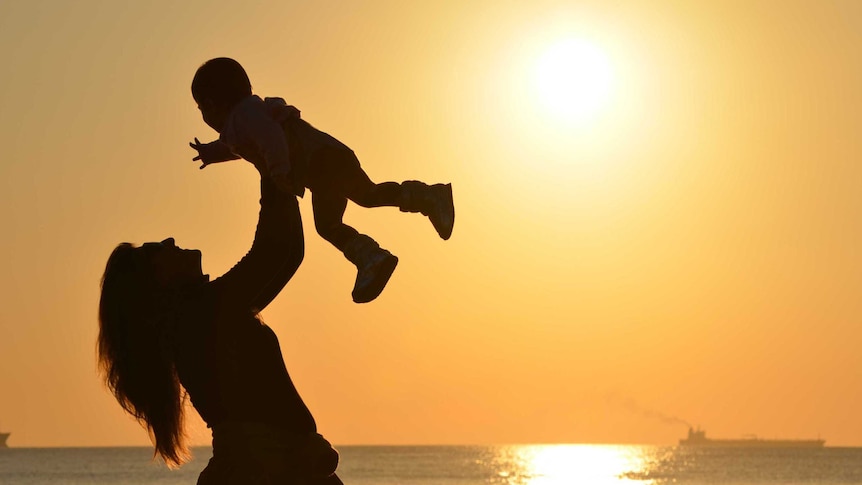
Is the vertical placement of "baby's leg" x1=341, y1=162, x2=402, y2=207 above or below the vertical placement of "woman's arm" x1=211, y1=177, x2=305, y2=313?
above

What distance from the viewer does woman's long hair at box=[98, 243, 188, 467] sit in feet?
17.5

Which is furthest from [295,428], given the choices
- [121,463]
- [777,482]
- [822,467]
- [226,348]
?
[121,463]

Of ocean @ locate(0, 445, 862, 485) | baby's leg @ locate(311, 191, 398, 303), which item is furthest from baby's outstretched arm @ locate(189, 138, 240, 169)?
ocean @ locate(0, 445, 862, 485)

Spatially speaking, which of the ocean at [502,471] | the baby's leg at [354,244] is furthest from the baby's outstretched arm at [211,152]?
the ocean at [502,471]

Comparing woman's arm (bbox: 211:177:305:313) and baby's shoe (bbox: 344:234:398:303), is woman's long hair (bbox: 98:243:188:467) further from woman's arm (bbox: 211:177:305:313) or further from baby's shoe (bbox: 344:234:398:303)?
baby's shoe (bbox: 344:234:398:303)

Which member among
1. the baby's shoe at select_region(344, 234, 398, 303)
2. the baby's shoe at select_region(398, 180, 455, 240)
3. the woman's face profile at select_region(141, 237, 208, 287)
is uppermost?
the baby's shoe at select_region(398, 180, 455, 240)

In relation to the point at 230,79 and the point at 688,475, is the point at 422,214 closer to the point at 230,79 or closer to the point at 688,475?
the point at 230,79

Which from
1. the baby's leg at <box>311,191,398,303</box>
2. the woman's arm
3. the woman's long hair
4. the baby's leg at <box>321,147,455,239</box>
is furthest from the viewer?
the baby's leg at <box>321,147,455,239</box>

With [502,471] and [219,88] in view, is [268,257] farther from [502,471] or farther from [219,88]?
[502,471]

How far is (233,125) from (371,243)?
72 centimetres

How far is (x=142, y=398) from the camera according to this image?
17.7ft

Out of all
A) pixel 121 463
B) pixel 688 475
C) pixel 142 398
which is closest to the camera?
pixel 142 398

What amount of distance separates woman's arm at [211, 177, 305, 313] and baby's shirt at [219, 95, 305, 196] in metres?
0.06

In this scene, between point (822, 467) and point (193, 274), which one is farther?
point (822, 467)
